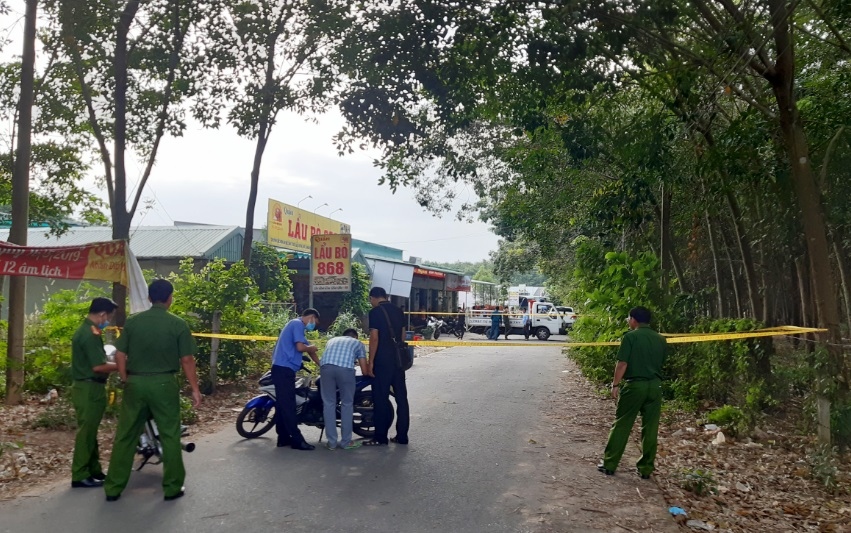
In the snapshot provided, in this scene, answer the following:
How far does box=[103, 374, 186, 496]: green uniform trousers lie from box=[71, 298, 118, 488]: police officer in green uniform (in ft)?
1.82

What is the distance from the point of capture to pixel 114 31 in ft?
39.3

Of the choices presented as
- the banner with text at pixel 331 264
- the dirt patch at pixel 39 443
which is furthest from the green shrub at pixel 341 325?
the dirt patch at pixel 39 443

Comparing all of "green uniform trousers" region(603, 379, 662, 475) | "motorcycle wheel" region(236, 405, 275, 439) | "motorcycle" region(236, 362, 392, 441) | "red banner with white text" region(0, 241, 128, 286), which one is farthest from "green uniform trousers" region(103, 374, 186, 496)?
"green uniform trousers" region(603, 379, 662, 475)

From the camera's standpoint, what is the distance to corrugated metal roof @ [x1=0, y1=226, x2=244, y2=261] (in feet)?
87.7

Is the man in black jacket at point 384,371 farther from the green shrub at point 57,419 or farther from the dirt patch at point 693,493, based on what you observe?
the green shrub at point 57,419

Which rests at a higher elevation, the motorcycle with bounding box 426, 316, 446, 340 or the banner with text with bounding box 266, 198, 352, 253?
the banner with text with bounding box 266, 198, 352, 253

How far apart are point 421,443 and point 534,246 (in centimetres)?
2392

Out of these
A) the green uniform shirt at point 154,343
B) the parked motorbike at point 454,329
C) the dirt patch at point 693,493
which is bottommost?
the dirt patch at point 693,493

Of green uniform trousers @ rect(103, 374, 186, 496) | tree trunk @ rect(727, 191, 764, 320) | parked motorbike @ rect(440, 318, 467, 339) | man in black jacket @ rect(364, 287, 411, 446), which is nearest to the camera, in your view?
green uniform trousers @ rect(103, 374, 186, 496)

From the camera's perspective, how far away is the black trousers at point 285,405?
353 inches

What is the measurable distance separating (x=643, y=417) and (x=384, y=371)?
9.76 ft

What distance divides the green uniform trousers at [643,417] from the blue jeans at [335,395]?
2.92m

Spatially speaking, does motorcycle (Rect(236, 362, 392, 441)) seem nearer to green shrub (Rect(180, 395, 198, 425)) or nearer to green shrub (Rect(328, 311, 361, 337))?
green shrub (Rect(180, 395, 198, 425))

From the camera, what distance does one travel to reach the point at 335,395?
906 centimetres
